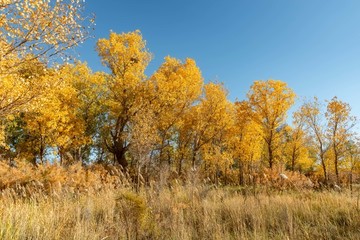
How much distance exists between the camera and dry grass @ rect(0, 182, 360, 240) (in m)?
4.47

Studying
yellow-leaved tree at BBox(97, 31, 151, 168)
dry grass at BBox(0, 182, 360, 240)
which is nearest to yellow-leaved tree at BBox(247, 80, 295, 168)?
yellow-leaved tree at BBox(97, 31, 151, 168)

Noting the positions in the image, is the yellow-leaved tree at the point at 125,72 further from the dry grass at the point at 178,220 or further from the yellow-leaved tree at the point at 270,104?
the dry grass at the point at 178,220

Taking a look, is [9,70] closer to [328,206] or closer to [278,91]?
[328,206]

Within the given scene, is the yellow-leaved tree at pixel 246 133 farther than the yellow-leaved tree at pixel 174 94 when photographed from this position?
Yes

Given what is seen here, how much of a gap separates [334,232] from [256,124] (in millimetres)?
19382

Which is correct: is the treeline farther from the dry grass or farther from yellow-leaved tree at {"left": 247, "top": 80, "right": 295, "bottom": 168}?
the dry grass

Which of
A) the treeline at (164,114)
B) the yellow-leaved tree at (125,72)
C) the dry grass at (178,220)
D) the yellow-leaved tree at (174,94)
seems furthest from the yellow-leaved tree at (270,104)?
the dry grass at (178,220)

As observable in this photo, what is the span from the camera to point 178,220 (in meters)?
5.34

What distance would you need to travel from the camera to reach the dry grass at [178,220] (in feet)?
14.7

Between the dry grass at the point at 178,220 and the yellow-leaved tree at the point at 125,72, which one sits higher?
the yellow-leaved tree at the point at 125,72

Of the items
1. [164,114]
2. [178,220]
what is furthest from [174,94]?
[178,220]

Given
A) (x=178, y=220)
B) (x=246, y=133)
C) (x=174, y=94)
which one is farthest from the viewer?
(x=246, y=133)

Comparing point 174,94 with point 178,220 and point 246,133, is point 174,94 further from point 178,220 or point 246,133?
point 178,220

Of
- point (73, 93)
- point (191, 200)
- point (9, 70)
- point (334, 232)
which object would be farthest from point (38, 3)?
point (73, 93)
